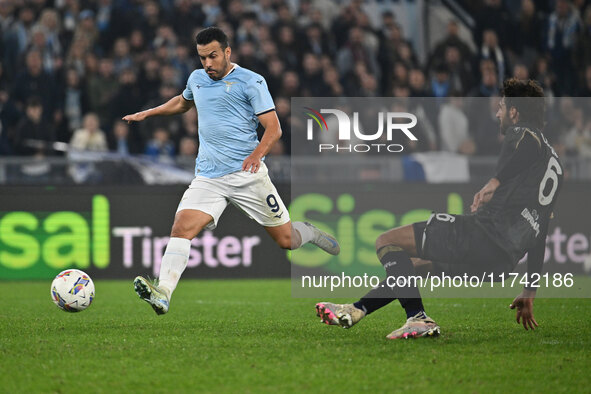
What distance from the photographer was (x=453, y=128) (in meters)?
11.9

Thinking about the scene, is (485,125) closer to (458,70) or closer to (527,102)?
(458,70)

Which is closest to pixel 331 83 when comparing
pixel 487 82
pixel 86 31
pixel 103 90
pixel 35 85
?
pixel 487 82

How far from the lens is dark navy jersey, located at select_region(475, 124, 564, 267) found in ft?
20.4

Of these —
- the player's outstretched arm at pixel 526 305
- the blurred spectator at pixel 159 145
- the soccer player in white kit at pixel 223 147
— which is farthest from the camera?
the blurred spectator at pixel 159 145

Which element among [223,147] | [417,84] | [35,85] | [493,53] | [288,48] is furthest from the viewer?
[288,48]

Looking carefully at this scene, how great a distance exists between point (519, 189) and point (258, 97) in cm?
219

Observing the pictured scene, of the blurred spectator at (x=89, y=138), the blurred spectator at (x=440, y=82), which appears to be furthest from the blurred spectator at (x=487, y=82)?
the blurred spectator at (x=89, y=138)

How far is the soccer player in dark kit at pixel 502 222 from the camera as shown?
6.23 metres

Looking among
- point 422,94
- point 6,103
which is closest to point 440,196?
point 422,94

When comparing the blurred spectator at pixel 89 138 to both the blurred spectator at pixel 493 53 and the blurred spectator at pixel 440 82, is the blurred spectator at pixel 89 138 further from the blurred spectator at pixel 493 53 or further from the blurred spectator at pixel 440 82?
the blurred spectator at pixel 493 53

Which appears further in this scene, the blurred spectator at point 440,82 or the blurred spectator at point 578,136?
the blurred spectator at point 440,82

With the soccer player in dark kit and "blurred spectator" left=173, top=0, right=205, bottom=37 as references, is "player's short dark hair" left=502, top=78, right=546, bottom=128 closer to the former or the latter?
the soccer player in dark kit

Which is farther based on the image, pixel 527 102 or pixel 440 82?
pixel 440 82

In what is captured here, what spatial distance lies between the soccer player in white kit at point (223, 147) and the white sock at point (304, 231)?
446mm
